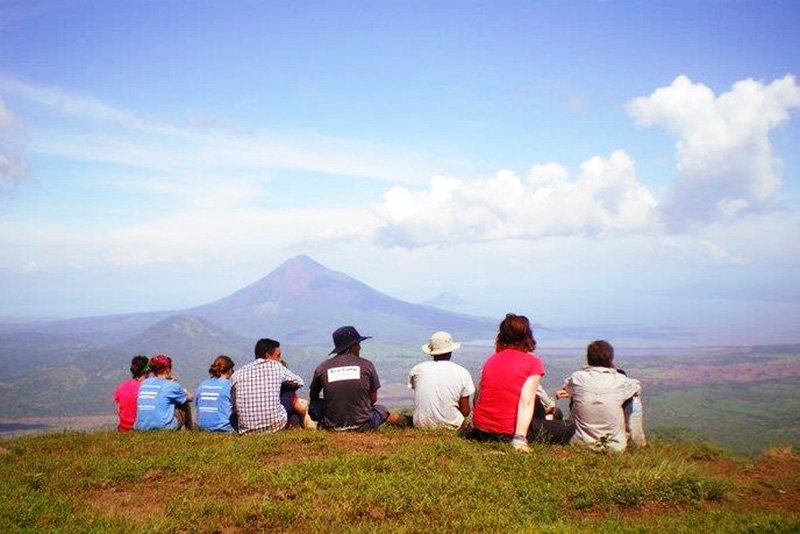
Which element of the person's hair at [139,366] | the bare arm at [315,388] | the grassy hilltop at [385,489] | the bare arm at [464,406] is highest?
the person's hair at [139,366]

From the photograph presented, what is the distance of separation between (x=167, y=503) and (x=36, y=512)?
163cm

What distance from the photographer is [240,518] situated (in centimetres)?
671

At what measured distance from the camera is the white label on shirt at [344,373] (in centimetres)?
1102

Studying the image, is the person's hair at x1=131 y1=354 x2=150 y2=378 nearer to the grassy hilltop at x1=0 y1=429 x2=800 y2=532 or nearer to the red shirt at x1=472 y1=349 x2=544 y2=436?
the grassy hilltop at x1=0 y1=429 x2=800 y2=532

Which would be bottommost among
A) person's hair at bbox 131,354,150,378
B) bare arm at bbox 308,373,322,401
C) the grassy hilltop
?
the grassy hilltop

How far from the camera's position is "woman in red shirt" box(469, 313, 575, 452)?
9.45 metres

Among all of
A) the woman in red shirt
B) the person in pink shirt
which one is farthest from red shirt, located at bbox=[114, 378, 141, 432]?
the woman in red shirt

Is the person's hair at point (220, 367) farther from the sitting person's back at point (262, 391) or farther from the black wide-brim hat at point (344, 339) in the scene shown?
the black wide-brim hat at point (344, 339)

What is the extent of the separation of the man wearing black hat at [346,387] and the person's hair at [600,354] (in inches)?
166

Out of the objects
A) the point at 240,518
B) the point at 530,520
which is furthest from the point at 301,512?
the point at 530,520

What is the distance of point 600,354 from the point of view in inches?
389

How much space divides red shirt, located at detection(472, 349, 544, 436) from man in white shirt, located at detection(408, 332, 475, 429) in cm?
131

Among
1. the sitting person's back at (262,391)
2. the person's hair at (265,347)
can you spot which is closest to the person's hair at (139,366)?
the sitting person's back at (262,391)

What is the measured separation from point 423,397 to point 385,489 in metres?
4.26
